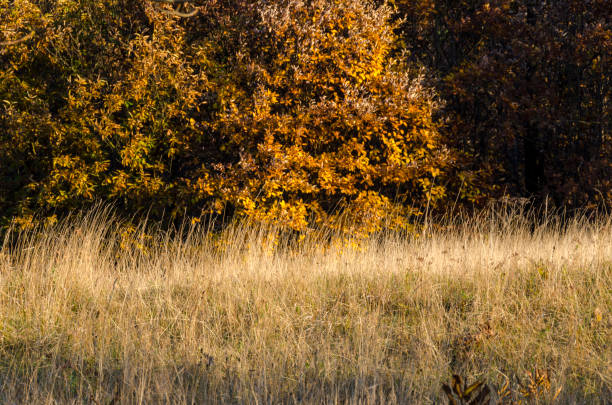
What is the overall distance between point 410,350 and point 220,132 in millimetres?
5178

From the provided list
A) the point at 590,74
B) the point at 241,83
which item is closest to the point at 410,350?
the point at 241,83

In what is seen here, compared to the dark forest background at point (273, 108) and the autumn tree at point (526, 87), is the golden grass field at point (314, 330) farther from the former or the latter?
the autumn tree at point (526, 87)

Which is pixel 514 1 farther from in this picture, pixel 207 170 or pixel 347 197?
pixel 207 170

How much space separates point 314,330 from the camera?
5660 millimetres

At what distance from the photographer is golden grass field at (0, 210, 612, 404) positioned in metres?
4.45

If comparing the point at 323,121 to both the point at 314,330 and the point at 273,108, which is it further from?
the point at 314,330

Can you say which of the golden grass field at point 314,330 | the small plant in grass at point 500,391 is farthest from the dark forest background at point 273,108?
the small plant in grass at point 500,391

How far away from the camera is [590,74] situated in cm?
1110

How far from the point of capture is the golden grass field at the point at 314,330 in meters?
4.45

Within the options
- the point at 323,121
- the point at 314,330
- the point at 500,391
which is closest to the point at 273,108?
the point at 323,121

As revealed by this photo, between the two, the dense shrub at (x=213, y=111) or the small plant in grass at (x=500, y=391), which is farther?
the dense shrub at (x=213, y=111)

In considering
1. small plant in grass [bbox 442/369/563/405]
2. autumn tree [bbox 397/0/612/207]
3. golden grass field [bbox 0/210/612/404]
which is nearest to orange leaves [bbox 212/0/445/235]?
autumn tree [bbox 397/0/612/207]

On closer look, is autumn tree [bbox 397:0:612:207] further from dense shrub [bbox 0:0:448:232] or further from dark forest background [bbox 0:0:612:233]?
dense shrub [bbox 0:0:448:232]

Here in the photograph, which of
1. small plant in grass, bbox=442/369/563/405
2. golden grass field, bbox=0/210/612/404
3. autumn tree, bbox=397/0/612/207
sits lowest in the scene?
golden grass field, bbox=0/210/612/404
